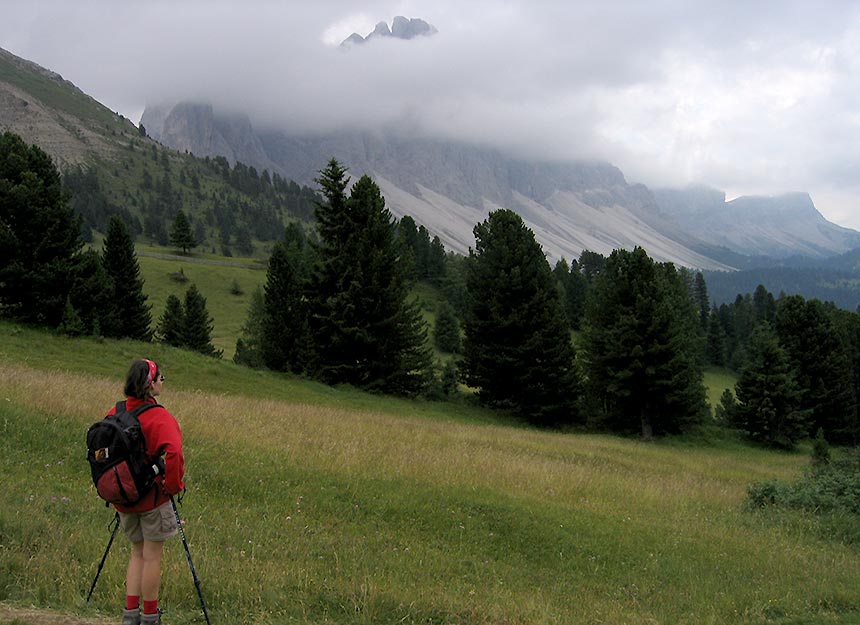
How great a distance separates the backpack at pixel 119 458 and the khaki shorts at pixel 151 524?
34 centimetres

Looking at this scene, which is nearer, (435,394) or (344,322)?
(344,322)

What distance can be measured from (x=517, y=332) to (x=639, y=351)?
276 inches

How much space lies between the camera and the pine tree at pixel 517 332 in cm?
3353

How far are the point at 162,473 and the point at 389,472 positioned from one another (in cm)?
693

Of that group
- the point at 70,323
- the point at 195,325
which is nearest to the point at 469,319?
the point at 70,323

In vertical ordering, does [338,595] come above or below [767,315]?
below

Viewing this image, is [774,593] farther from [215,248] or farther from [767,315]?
[215,248]

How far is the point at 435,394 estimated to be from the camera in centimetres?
3425

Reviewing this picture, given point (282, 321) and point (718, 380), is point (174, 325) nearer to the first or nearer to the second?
point (282, 321)

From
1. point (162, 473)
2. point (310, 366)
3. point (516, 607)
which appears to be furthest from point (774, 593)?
point (310, 366)

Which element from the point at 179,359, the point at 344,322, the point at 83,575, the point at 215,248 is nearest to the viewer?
the point at 83,575

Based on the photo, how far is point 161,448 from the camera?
194 inches

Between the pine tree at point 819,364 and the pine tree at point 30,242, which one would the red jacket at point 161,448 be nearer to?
the pine tree at point 30,242

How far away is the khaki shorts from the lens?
5.18 metres
